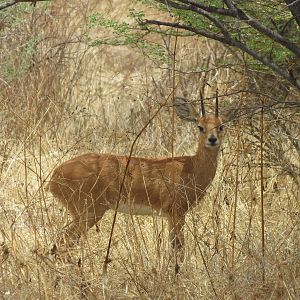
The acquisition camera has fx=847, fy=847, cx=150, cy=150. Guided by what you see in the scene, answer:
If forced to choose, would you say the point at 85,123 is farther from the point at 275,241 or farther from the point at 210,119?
the point at 275,241

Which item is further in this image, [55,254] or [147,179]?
[147,179]

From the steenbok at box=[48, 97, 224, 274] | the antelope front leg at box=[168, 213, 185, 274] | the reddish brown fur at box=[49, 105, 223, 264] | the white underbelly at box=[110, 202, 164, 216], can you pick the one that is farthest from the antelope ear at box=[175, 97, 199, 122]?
the antelope front leg at box=[168, 213, 185, 274]

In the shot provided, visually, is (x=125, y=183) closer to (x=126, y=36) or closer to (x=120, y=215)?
(x=120, y=215)

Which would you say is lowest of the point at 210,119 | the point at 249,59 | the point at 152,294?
the point at 152,294

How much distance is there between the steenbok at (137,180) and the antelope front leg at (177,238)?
2cm

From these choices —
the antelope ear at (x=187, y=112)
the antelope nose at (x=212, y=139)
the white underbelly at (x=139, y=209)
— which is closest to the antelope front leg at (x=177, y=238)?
the white underbelly at (x=139, y=209)

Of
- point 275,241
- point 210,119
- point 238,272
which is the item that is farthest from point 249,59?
point 238,272

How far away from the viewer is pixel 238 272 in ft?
14.8

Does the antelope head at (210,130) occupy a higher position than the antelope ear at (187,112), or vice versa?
the antelope ear at (187,112)

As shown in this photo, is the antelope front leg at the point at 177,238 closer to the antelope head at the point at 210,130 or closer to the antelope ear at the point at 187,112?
the antelope head at the point at 210,130

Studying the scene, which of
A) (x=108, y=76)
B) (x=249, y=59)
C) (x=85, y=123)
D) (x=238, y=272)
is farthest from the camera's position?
(x=108, y=76)

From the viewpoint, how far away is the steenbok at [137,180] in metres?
5.74

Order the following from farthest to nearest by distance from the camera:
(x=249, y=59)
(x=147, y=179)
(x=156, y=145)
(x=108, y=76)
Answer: (x=108, y=76) → (x=156, y=145) → (x=249, y=59) → (x=147, y=179)

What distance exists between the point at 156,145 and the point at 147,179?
6.21ft
